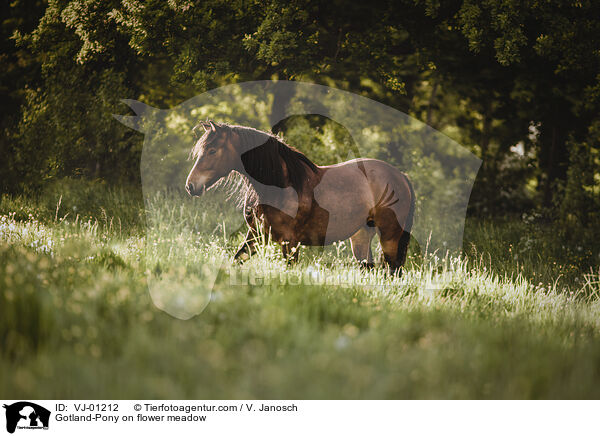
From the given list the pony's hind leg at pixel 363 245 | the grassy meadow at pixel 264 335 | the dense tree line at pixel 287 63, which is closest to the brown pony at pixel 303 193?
the pony's hind leg at pixel 363 245

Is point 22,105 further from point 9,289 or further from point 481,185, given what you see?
point 481,185

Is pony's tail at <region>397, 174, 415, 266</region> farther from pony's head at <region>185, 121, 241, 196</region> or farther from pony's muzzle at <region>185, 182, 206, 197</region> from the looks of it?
pony's muzzle at <region>185, 182, 206, 197</region>

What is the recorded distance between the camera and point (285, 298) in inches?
138

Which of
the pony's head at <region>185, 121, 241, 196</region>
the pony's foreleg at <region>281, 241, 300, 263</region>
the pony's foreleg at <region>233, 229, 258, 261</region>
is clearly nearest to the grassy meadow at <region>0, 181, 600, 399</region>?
the pony's foreleg at <region>281, 241, 300, 263</region>

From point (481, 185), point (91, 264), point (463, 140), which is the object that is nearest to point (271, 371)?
point (91, 264)

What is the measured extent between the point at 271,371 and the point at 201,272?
179cm

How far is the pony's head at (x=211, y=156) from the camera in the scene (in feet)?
15.0

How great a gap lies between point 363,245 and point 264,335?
2935mm

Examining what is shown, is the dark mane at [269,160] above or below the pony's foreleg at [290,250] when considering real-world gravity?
above

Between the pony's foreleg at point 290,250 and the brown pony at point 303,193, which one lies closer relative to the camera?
the brown pony at point 303,193

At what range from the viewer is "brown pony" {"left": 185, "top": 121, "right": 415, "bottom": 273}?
15.3ft

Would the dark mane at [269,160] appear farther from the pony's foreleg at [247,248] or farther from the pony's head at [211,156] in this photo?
the pony's foreleg at [247,248]
